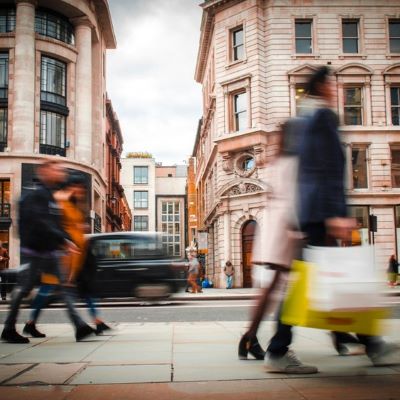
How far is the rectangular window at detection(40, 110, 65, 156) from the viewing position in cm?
3250

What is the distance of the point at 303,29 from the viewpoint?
31.5 m

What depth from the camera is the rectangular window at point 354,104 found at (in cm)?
3062

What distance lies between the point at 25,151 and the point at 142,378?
28947 millimetres

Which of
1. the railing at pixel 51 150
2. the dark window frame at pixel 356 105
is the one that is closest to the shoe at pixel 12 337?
the dark window frame at pixel 356 105

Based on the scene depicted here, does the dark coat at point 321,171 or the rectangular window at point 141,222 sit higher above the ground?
the rectangular window at point 141,222

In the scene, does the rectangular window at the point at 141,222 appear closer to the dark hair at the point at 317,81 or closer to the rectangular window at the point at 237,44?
the rectangular window at the point at 237,44

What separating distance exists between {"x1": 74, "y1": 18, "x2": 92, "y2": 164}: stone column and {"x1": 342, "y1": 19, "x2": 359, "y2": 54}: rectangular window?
1564 cm

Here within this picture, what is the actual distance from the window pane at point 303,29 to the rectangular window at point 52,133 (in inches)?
576

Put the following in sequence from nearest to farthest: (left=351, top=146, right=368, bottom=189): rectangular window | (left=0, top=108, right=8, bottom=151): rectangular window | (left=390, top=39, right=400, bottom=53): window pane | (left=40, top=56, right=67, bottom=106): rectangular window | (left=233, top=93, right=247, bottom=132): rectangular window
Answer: (left=351, top=146, right=368, bottom=189): rectangular window, (left=390, top=39, right=400, bottom=53): window pane, (left=0, top=108, right=8, bottom=151): rectangular window, (left=233, top=93, right=247, bottom=132): rectangular window, (left=40, top=56, right=67, bottom=106): rectangular window

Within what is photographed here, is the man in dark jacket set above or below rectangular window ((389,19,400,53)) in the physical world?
below

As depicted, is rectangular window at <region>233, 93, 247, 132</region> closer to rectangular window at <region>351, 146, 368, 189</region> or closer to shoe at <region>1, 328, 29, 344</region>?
rectangular window at <region>351, 146, 368, 189</region>

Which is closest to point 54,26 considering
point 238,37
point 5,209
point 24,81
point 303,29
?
point 24,81

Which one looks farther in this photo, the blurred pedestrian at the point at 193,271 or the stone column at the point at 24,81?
the stone column at the point at 24,81

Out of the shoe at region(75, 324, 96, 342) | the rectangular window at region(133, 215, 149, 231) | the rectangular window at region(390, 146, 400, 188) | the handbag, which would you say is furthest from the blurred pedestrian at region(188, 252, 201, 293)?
the rectangular window at region(133, 215, 149, 231)
